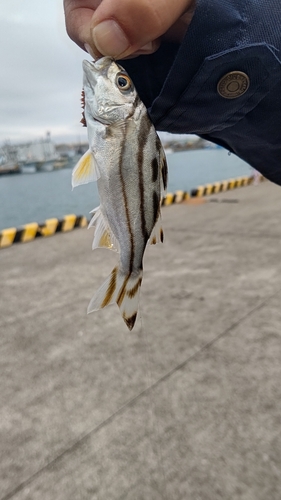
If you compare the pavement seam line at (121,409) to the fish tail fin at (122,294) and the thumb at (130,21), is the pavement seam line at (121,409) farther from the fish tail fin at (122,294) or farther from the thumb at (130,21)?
the thumb at (130,21)

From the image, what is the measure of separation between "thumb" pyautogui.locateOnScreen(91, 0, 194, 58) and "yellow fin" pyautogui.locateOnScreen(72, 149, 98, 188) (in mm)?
332

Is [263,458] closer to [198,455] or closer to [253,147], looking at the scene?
[198,455]

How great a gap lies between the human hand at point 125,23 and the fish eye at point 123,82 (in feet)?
0.34

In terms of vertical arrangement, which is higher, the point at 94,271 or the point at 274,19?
the point at 274,19

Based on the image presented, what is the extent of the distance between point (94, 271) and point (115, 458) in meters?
3.49

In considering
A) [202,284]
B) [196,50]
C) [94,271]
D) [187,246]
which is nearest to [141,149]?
[196,50]

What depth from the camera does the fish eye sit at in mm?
1377

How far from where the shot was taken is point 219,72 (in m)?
1.35

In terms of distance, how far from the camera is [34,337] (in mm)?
4105

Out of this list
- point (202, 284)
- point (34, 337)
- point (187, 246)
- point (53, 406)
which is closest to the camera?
point (53, 406)

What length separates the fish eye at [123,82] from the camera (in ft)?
4.52

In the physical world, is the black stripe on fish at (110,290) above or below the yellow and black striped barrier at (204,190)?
above

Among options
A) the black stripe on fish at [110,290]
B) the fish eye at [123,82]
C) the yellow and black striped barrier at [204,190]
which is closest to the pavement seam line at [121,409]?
the black stripe on fish at [110,290]

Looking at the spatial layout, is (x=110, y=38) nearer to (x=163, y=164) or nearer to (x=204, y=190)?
(x=163, y=164)
